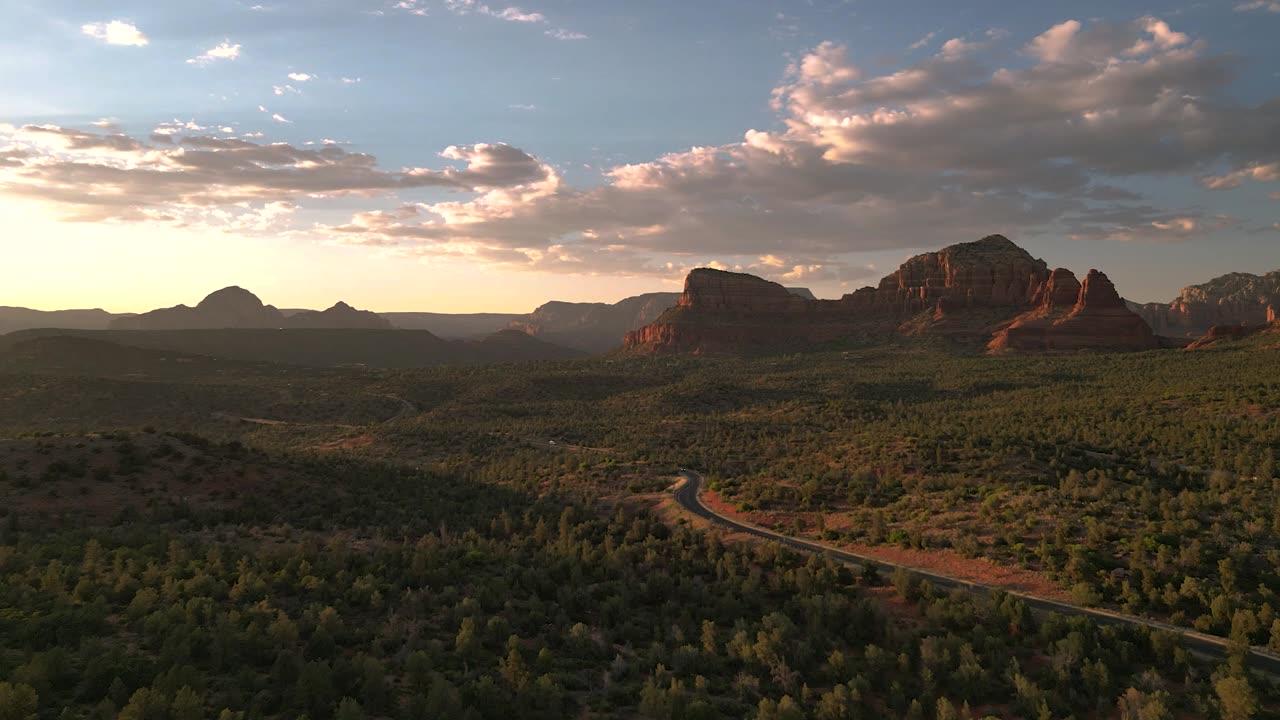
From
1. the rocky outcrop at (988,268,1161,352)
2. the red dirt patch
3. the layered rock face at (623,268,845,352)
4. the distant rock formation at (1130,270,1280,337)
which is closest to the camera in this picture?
the red dirt patch

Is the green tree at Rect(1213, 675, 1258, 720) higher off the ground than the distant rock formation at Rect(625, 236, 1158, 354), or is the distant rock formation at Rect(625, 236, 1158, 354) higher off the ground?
the distant rock formation at Rect(625, 236, 1158, 354)

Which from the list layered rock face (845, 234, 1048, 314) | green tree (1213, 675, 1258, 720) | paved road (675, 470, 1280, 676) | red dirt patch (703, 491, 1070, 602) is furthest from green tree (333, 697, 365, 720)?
layered rock face (845, 234, 1048, 314)

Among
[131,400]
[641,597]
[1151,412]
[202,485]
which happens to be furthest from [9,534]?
[131,400]

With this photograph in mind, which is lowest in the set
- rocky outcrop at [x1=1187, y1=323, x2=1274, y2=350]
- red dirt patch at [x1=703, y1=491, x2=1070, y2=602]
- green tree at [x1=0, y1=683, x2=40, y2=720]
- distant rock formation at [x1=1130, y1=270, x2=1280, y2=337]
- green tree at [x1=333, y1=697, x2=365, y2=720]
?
red dirt patch at [x1=703, y1=491, x2=1070, y2=602]

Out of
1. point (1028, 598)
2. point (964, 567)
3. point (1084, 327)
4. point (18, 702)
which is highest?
point (1084, 327)

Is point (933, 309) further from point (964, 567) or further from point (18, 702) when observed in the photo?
point (18, 702)

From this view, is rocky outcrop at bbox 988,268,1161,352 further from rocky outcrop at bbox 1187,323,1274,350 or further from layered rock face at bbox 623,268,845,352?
layered rock face at bbox 623,268,845,352

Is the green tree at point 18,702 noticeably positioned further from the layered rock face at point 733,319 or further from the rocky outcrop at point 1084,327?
the layered rock face at point 733,319

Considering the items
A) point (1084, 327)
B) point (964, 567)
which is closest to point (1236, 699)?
point (964, 567)
